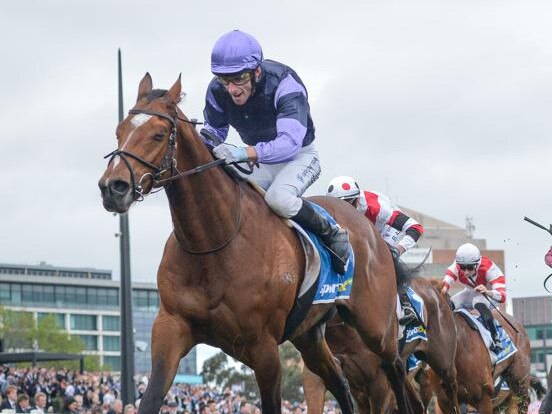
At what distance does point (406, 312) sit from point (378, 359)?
1.66 metres

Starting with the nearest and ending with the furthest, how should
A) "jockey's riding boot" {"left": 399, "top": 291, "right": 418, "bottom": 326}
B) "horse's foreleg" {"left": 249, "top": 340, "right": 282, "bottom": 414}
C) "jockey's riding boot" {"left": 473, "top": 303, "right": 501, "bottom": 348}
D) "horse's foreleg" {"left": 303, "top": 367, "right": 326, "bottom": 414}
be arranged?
"horse's foreleg" {"left": 249, "top": 340, "right": 282, "bottom": 414} < "horse's foreleg" {"left": 303, "top": 367, "right": 326, "bottom": 414} < "jockey's riding boot" {"left": 399, "top": 291, "right": 418, "bottom": 326} < "jockey's riding boot" {"left": 473, "top": 303, "right": 501, "bottom": 348}

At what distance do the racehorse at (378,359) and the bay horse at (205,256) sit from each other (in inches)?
121

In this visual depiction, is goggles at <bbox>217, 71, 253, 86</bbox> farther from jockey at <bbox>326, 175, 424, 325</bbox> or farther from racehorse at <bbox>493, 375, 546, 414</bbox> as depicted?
racehorse at <bbox>493, 375, 546, 414</bbox>

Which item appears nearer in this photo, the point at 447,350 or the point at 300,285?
the point at 300,285

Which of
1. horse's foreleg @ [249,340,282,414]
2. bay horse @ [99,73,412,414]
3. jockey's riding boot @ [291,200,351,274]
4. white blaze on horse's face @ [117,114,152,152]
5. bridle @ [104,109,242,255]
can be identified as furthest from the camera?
jockey's riding boot @ [291,200,351,274]

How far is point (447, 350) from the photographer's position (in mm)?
15523

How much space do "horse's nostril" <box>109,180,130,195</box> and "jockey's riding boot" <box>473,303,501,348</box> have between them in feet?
35.5

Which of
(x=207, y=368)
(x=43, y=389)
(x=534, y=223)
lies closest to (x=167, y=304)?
(x=534, y=223)

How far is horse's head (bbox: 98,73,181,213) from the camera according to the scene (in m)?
8.22

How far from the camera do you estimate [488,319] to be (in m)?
18.2

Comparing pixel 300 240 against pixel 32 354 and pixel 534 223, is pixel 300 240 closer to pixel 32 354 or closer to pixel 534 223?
pixel 534 223

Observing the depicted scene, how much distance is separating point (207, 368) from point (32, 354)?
231 ft

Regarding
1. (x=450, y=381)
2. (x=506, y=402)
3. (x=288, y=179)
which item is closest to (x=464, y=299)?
(x=506, y=402)

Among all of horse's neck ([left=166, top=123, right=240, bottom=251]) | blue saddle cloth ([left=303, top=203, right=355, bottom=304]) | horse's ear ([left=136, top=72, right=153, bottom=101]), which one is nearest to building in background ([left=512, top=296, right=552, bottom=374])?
blue saddle cloth ([left=303, top=203, right=355, bottom=304])
